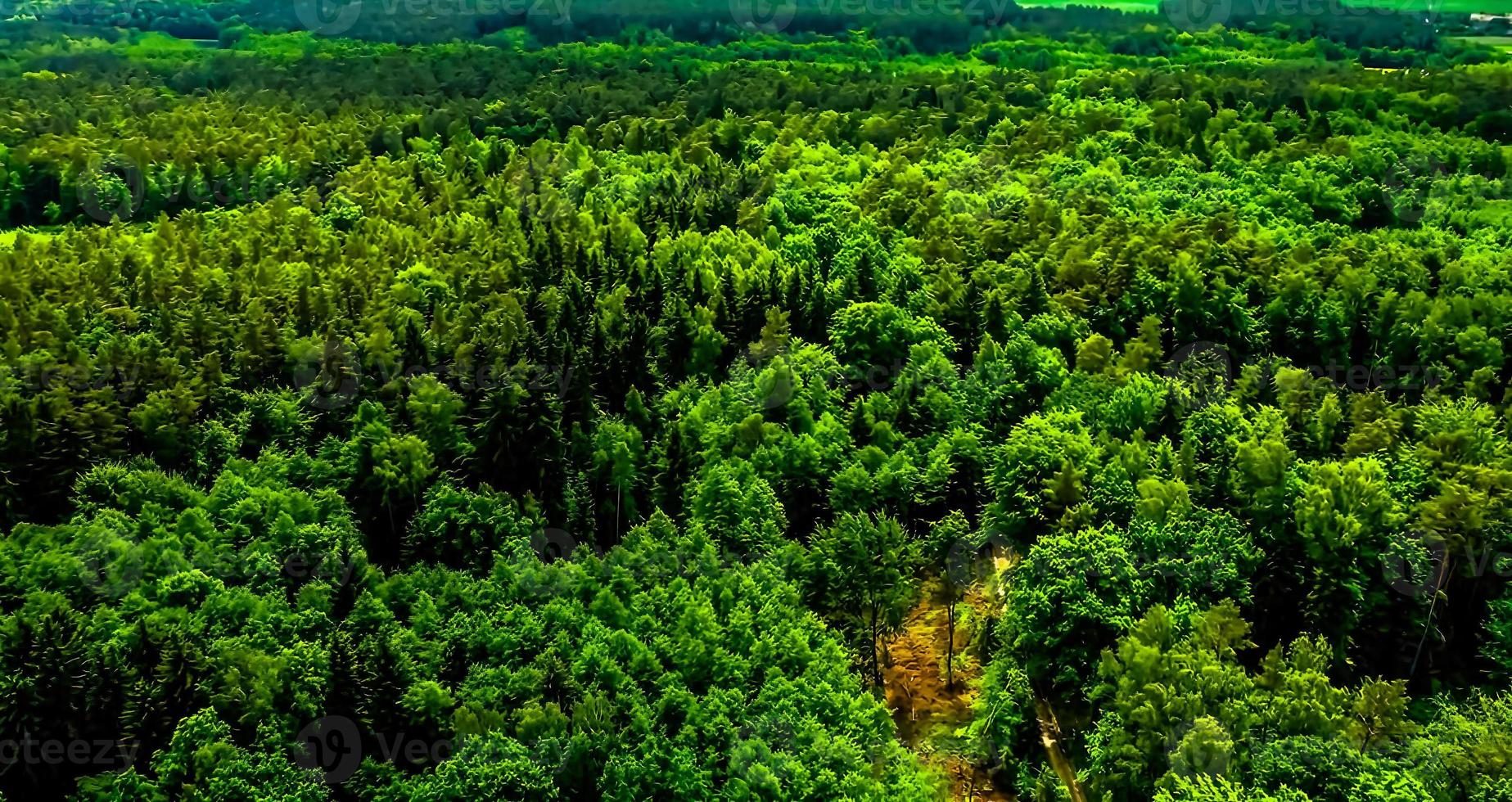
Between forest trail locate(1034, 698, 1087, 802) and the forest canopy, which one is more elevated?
the forest canopy

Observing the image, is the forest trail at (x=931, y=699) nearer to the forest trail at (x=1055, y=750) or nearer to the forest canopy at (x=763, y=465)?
the forest canopy at (x=763, y=465)

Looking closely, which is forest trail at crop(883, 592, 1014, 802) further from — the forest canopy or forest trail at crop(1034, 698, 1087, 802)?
forest trail at crop(1034, 698, 1087, 802)

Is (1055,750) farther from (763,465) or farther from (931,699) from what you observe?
(763,465)

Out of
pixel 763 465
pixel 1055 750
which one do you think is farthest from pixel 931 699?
pixel 763 465

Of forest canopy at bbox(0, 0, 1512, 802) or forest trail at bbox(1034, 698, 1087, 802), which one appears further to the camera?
forest trail at bbox(1034, 698, 1087, 802)

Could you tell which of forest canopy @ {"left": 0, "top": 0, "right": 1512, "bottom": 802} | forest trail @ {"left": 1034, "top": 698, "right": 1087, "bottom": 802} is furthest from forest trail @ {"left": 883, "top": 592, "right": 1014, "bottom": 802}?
forest trail @ {"left": 1034, "top": 698, "right": 1087, "bottom": 802}

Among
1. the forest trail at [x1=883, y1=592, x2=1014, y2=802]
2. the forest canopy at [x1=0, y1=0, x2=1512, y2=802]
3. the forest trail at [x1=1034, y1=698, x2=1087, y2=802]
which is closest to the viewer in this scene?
the forest canopy at [x1=0, y1=0, x2=1512, y2=802]

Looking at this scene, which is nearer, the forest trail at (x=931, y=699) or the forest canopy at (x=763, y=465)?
the forest canopy at (x=763, y=465)

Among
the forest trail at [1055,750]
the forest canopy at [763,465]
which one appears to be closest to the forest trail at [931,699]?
the forest canopy at [763,465]
